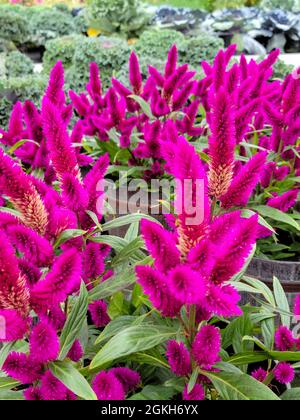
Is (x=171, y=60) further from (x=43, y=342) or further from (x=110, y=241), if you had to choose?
(x=43, y=342)

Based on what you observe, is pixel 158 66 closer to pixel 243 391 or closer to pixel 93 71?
pixel 93 71

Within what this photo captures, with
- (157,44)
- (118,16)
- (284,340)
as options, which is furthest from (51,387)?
(118,16)

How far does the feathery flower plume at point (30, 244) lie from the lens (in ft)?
2.19

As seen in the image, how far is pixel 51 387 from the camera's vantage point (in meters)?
0.70

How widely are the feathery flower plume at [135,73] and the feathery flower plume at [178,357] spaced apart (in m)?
1.08

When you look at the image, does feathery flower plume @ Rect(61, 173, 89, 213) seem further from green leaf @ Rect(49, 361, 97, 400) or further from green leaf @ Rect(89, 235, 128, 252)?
green leaf @ Rect(49, 361, 97, 400)

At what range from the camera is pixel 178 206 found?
64 cm

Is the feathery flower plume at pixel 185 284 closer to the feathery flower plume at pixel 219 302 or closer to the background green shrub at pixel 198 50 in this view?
the feathery flower plume at pixel 219 302

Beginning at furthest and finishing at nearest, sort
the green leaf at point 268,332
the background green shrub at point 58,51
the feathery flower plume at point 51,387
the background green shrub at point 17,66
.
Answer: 1. the background green shrub at point 58,51
2. the background green shrub at point 17,66
3. the green leaf at point 268,332
4. the feathery flower plume at point 51,387

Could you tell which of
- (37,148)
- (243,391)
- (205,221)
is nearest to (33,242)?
(205,221)

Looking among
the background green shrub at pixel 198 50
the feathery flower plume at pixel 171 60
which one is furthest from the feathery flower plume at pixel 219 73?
the background green shrub at pixel 198 50

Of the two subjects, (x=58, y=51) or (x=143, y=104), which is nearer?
(x=143, y=104)

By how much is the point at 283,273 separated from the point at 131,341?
81cm
